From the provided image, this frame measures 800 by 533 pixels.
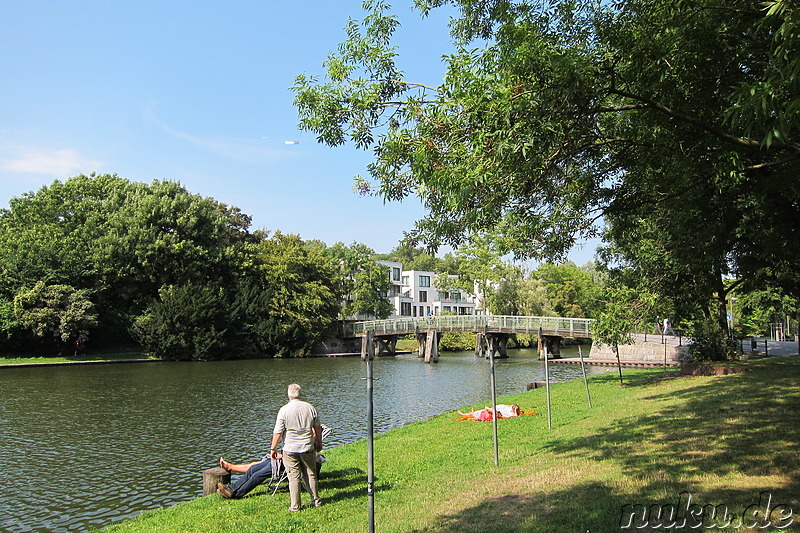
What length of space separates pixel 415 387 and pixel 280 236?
3345cm

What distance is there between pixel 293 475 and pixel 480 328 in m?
47.0

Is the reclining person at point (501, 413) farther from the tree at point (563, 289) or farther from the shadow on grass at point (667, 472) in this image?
the tree at point (563, 289)

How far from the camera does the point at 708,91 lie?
26.6 feet

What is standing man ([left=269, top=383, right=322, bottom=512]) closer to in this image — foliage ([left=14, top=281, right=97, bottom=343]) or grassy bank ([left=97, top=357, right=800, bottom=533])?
grassy bank ([left=97, top=357, right=800, bottom=533])

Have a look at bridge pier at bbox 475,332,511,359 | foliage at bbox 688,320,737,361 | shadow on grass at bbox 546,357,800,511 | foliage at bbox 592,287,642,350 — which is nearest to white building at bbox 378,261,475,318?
bridge pier at bbox 475,332,511,359

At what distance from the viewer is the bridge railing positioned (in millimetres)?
49000

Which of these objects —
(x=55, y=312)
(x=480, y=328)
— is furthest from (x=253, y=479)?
(x=480, y=328)

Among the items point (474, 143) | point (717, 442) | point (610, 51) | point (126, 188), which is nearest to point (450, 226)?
point (474, 143)

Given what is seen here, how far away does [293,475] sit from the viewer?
311 inches

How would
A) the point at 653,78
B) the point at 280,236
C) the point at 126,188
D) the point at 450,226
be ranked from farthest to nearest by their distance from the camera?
the point at 280,236, the point at 126,188, the point at 450,226, the point at 653,78

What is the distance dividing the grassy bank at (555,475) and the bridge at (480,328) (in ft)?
117

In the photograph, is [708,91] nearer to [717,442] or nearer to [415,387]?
[717,442]

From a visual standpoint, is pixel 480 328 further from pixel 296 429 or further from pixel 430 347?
pixel 296 429

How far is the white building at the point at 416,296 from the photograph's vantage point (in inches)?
3529
